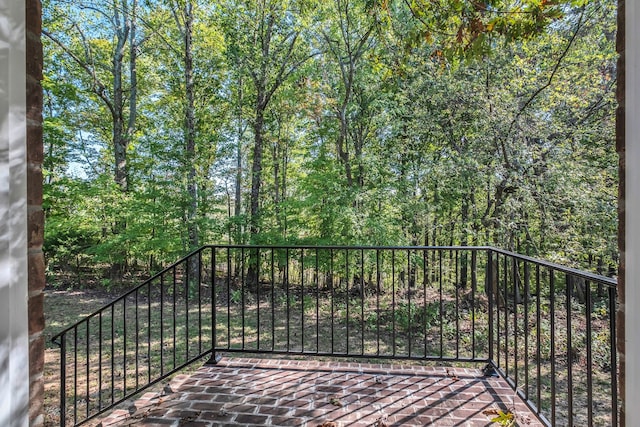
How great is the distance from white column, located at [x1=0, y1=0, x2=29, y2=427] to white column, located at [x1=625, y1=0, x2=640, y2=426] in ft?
4.48

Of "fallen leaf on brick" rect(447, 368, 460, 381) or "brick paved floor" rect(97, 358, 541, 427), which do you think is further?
"fallen leaf on brick" rect(447, 368, 460, 381)

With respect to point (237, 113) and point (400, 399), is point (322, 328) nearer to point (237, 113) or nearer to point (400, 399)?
point (400, 399)

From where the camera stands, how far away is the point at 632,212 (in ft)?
2.55

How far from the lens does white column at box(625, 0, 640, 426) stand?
2.46ft

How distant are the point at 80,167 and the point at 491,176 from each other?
9058mm

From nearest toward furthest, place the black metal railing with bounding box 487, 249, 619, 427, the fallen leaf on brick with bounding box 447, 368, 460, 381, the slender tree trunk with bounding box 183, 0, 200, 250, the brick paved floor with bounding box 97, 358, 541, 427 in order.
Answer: the brick paved floor with bounding box 97, 358, 541, 427 → the fallen leaf on brick with bounding box 447, 368, 460, 381 → the black metal railing with bounding box 487, 249, 619, 427 → the slender tree trunk with bounding box 183, 0, 200, 250

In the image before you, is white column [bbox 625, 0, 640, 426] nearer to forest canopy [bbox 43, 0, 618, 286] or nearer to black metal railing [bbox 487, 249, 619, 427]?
black metal railing [bbox 487, 249, 619, 427]

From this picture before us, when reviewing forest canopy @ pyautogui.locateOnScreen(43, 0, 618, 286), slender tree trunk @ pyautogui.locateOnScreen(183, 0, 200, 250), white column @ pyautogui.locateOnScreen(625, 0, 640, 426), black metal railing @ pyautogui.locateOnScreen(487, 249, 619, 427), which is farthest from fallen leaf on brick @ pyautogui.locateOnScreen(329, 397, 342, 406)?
slender tree trunk @ pyautogui.locateOnScreen(183, 0, 200, 250)

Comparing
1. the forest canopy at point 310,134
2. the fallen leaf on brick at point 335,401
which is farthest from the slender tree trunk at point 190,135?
the fallen leaf on brick at point 335,401

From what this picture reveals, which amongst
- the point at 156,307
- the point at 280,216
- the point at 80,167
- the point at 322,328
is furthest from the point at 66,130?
the point at 322,328

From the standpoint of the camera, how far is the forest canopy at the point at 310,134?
196 inches

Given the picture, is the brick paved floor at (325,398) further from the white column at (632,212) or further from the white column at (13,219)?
the white column at (13,219)

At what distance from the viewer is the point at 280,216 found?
21.3 ft

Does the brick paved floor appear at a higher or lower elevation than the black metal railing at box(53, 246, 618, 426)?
higher
